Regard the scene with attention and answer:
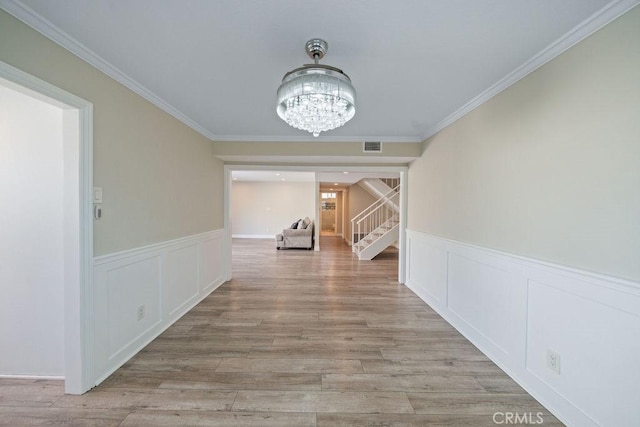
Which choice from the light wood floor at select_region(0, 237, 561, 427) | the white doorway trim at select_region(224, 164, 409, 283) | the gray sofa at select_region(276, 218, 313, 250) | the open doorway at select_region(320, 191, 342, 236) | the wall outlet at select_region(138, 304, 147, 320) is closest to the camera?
the light wood floor at select_region(0, 237, 561, 427)

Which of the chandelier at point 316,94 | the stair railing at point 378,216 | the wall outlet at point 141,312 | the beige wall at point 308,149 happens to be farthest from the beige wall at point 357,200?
the chandelier at point 316,94

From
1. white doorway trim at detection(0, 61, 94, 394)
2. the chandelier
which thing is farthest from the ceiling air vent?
white doorway trim at detection(0, 61, 94, 394)

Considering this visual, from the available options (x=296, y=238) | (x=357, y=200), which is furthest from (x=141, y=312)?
(x=357, y=200)

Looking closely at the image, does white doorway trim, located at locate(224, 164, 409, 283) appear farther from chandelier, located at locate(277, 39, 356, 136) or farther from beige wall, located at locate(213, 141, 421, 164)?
chandelier, located at locate(277, 39, 356, 136)

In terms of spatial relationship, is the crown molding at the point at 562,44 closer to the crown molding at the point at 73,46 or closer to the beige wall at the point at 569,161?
the beige wall at the point at 569,161

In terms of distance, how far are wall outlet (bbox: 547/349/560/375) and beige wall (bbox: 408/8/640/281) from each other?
61 centimetres

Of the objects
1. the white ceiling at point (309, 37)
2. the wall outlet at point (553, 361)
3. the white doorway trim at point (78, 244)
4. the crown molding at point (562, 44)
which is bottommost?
the wall outlet at point (553, 361)

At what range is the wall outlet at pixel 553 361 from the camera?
1.61 meters

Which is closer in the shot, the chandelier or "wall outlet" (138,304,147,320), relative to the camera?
the chandelier

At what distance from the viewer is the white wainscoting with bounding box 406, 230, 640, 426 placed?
50.3 inches

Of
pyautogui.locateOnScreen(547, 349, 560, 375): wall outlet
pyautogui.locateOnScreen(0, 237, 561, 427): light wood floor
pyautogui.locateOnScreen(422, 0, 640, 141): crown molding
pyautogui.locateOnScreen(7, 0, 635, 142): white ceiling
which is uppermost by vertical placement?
pyautogui.locateOnScreen(7, 0, 635, 142): white ceiling

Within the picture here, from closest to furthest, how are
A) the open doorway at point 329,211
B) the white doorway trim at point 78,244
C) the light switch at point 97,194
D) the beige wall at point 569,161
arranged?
the beige wall at point 569,161 < the white doorway trim at point 78,244 < the light switch at point 97,194 < the open doorway at point 329,211

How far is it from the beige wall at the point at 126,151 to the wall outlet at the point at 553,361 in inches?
128

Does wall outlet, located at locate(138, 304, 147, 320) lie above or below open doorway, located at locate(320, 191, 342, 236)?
below
